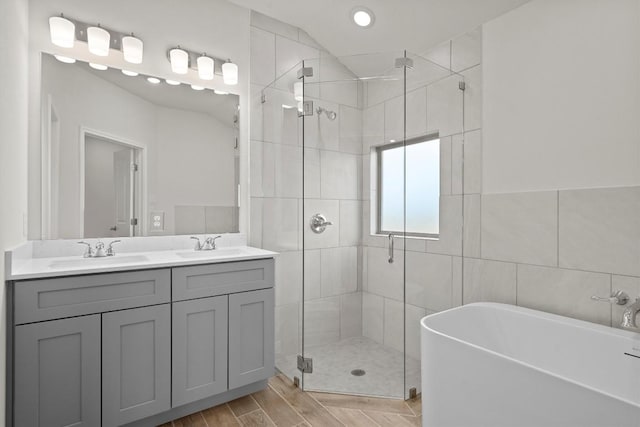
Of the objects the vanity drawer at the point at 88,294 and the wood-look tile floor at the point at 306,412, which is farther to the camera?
the wood-look tile floor at the point at 306,412

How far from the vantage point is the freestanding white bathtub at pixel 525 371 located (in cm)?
121

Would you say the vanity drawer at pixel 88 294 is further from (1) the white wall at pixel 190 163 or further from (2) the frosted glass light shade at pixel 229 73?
(2) the frosted glass light shade at pixel 229 73

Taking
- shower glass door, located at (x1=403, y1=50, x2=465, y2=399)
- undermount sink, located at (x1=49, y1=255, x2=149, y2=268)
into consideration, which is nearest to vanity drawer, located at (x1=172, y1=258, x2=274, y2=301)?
undermount sink, located at (x1=49, y1=255, x2=149, y2=268)

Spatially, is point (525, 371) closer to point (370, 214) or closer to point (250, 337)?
point (370, 214)

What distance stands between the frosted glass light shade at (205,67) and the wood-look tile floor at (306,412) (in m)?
2.21

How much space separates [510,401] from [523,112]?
5.29 feet

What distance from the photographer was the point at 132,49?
2.22 metres

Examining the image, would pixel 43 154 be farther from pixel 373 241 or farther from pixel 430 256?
pixel 430 256

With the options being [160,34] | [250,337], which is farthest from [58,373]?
[160,34]

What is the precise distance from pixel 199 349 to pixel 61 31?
6.43 ft

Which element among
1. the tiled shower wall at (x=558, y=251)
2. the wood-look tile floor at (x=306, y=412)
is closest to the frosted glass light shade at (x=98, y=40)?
the wood-look tile floor at (x=306, y=412)

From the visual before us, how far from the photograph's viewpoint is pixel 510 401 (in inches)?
53.9

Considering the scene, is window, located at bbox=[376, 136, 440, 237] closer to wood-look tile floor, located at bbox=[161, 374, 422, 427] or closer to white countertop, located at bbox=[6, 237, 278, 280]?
white countertop, located at bbox=[6, 237, 278, 280]

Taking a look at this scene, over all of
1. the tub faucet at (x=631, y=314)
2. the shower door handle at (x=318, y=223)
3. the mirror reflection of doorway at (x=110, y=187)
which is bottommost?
the tub faucet at (x=631, y=314)
